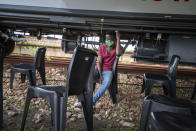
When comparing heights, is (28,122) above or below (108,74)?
below

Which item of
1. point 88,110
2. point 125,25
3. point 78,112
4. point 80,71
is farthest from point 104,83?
point 125,25

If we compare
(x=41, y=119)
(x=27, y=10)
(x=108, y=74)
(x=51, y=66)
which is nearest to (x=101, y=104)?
(x=108, y=74)

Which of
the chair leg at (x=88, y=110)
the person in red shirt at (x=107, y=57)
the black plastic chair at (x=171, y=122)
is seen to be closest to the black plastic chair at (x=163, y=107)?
the black plastic chair at (x=171, y=122)

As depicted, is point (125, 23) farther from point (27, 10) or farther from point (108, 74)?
point (27, 10)

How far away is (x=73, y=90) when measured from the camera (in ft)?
5.06

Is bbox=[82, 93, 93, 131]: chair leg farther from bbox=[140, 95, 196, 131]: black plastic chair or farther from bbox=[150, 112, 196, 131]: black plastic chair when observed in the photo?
bbox=[150, 112, 196, 131]: black plastic chair

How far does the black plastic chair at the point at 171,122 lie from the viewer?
0.69m

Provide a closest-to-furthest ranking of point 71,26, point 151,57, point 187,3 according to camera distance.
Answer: point 187,3, point 71,26, point 151,57

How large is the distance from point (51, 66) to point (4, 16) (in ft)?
6.60

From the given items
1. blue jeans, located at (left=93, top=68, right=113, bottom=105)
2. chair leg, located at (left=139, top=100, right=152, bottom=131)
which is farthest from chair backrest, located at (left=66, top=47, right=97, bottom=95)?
blue jeans, located at (left=93, top=68, right=113, bottom=105)

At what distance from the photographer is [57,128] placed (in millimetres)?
1347

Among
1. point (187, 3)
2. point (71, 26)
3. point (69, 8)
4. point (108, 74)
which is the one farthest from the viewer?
point (71, 26)

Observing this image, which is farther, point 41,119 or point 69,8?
point 69,8

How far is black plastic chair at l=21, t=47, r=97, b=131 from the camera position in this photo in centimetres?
139
